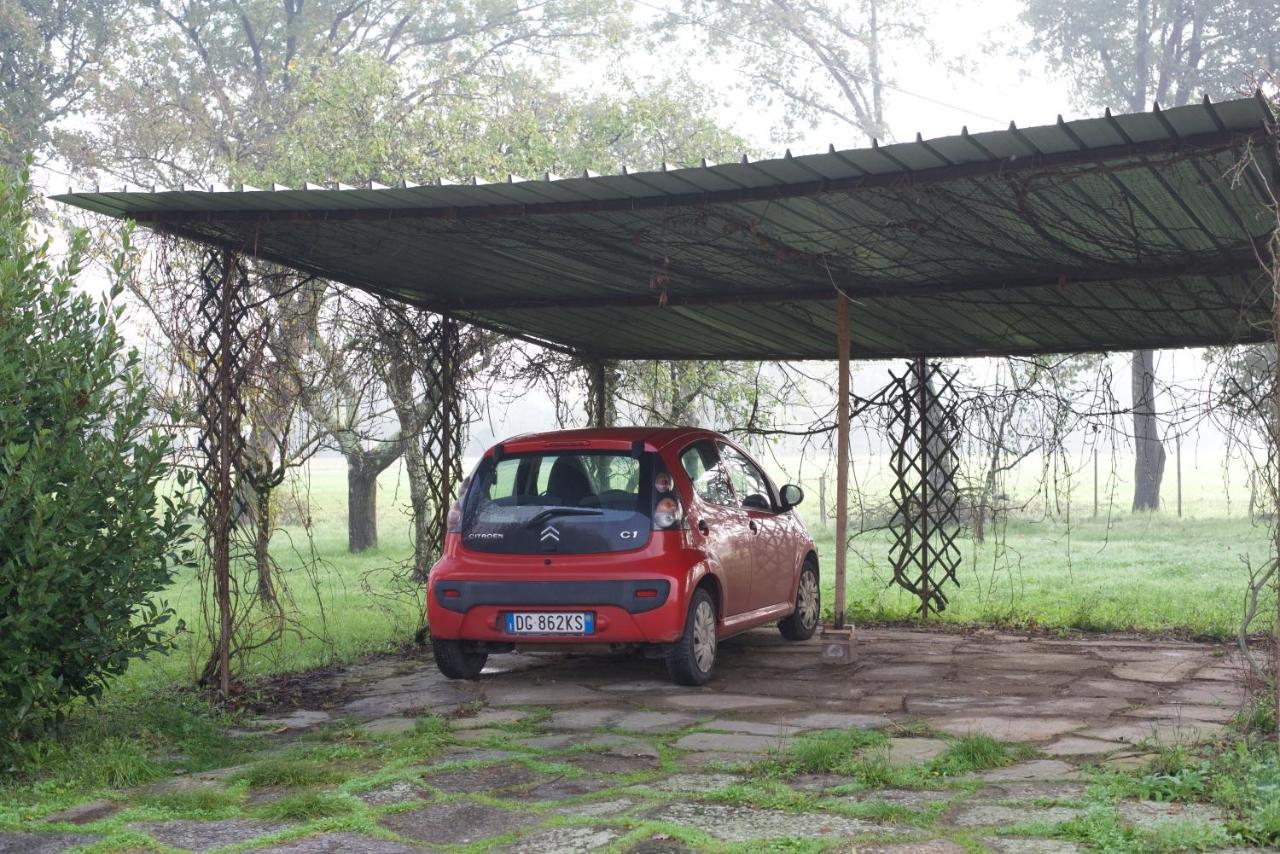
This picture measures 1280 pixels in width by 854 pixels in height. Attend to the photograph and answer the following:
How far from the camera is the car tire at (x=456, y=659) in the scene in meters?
8.53

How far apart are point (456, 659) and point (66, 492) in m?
3.05

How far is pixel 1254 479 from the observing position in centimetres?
784

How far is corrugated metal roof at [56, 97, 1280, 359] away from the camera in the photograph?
611 cm

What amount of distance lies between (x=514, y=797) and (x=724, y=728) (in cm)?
173

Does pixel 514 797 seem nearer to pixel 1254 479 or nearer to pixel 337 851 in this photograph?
pixel 337 851

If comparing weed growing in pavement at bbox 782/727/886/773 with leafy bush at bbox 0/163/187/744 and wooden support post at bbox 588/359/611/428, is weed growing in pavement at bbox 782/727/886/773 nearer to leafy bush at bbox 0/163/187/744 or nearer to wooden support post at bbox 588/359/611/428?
leafy bush at bbox 0/163/187/744

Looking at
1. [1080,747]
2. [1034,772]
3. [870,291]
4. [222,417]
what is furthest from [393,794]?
[870,291]

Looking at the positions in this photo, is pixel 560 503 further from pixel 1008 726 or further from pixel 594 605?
pixel 1008 726

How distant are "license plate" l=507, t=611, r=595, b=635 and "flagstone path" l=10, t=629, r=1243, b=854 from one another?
40 centimetres

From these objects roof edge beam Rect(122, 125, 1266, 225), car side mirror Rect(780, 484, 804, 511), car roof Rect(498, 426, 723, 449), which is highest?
roof edge beam Rect(122, 125, 1266, 225)

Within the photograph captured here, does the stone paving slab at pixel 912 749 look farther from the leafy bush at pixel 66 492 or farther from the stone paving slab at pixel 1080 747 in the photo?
the leafy bush at pixel 66 492

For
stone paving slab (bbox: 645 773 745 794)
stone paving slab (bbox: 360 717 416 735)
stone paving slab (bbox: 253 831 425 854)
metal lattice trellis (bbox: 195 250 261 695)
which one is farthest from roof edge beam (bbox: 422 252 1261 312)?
stone paving slab (bbox: 253 831 425 854)

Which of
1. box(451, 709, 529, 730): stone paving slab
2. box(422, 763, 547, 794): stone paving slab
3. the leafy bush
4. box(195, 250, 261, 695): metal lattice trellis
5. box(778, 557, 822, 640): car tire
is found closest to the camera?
box(422, 763, 547, 794): stone paving slab

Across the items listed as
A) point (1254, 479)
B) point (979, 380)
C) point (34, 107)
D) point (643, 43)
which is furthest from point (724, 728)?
point (643, 43)
